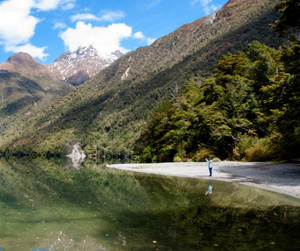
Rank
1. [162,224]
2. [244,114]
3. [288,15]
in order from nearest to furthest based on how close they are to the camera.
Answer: [162,224] < [288,15] < [244,114]

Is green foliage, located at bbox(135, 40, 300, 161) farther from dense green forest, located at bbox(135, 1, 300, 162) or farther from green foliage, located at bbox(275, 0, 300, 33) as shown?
green foliage, located at bbox(275, 0, 300, 33)

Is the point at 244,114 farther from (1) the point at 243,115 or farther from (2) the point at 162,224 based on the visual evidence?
(2) the point at 162,224

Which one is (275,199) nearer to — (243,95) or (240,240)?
(240,240)

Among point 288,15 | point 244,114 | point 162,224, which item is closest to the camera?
point 162,224

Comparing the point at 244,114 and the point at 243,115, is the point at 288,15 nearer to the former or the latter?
the point at 244,114

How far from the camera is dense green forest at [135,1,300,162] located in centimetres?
1922

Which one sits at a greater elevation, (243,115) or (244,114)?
(244,114)

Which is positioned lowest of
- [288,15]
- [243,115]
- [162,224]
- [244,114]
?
[162,224]

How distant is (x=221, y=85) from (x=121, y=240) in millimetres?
44207

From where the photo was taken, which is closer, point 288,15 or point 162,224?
point 162,224

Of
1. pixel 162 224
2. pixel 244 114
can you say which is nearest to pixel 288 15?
pixel 162 224

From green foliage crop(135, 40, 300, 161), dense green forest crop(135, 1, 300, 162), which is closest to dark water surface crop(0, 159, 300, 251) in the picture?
green foliage crop(135, 40, 300, 161)

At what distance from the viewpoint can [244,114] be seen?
37.5 meters

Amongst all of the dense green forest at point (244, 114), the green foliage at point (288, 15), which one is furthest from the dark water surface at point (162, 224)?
the green foliage at point (288, 15)
